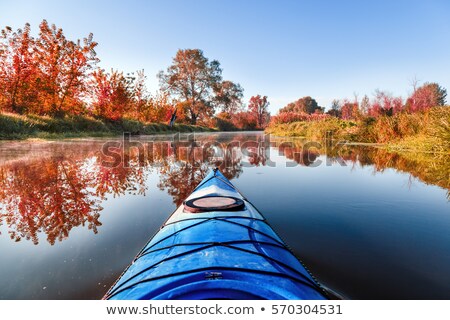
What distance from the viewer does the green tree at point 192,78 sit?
35969mm

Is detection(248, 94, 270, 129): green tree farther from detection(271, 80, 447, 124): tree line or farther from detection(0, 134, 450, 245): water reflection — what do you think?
detection(0, 134, 450, 245): water reflection

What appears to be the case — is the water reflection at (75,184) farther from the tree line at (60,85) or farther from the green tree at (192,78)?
the green tree at (192,78)

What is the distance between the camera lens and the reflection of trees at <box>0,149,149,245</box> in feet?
8.82

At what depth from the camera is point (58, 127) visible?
45.1 feet

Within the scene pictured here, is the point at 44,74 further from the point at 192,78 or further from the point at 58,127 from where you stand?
the point at 192,78

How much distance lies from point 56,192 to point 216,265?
3.38 m

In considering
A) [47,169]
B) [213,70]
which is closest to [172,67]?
[213,70]

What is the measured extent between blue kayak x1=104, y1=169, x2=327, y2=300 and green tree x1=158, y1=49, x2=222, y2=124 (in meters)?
35.6

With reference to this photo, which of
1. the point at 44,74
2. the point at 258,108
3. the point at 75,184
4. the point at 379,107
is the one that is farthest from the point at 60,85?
the point at 258,108

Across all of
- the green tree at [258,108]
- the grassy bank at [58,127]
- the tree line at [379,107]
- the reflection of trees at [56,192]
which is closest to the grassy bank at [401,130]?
the tree line at [379,107]

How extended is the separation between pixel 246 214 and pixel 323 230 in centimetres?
99

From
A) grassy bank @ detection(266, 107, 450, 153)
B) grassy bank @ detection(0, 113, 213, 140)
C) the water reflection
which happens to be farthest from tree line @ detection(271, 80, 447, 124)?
grassy bank @ detection(0, 113, 213, 140)

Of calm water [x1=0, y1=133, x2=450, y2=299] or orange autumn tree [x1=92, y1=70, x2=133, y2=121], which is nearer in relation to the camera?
calm water [x1=0, y1=133, x2=450, y2=299]

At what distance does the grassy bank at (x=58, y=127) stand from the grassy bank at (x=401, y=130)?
1409cm
